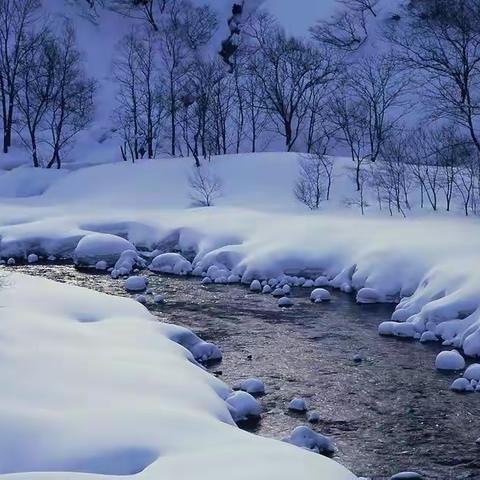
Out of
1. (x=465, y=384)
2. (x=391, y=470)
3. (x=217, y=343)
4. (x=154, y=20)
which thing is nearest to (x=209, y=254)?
(x=217, y=343)

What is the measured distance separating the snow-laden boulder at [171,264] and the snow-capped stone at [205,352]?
926 cm

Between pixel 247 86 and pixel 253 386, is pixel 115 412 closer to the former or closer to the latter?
pixel 253 386

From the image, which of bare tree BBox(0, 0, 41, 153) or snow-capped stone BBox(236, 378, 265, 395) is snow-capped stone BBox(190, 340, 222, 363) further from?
bare tree BBox(0, 0, 41, 153)

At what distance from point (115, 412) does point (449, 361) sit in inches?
275

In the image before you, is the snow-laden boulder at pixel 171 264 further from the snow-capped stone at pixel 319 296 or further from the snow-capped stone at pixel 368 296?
the snow-capped stone at pixel 368 296

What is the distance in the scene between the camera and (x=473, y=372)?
12.4m

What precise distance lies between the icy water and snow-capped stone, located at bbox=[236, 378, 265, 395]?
14 cm

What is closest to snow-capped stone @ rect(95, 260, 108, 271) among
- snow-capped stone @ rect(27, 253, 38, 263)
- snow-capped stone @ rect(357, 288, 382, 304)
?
snow-capped stone @ rect(27, 253, 38, 263)

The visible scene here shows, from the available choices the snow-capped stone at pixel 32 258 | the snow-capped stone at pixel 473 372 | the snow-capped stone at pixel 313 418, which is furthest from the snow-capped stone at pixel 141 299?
the snow-capped stone at pixel 473 372

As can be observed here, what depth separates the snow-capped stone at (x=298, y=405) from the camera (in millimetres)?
11289

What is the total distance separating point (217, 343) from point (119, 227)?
13.8m

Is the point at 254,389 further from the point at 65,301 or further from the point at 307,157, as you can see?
the point at 307,157

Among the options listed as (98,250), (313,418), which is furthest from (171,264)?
(313,418)

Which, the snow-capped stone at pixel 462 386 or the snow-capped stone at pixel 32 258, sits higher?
the snow-capped stone at pixel 32 258
